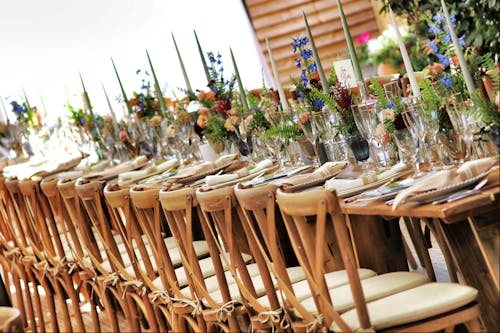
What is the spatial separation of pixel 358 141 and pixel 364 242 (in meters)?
0.40

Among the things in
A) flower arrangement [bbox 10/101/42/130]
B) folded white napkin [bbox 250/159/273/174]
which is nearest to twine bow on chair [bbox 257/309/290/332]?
folded white napkin [bbox 250/159/273/174]

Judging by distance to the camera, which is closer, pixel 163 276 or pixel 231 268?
pixel 231 268

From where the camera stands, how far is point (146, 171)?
5121 millimetres

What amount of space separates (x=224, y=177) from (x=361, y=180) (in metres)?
1.20

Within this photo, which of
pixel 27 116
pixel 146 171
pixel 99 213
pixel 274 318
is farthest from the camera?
pixel 27 116

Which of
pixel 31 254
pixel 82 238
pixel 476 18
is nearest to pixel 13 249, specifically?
pixel 31 254

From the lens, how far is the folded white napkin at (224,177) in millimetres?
3995

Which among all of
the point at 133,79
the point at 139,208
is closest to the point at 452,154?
the point at 139,208

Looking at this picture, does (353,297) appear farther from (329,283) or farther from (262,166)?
(262,166)

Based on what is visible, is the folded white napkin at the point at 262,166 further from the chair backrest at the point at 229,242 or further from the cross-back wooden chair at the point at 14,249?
the cross-back wooden chair at the point at 14,249

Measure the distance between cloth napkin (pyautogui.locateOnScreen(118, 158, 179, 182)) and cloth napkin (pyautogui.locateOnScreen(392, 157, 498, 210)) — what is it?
9.20 feet

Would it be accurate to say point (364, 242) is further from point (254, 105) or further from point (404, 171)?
point (254, 105)

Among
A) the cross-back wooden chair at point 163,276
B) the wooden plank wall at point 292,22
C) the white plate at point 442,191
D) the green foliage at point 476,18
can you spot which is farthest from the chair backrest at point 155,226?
the wooden plank wall at point 292,22

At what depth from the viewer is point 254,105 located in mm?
4492
